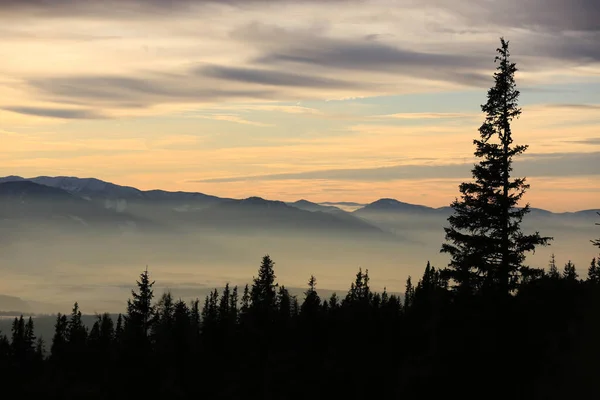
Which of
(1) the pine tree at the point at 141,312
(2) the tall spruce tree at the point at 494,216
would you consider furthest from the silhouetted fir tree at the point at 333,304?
(2) the tall spruce tree at the point at 494,216

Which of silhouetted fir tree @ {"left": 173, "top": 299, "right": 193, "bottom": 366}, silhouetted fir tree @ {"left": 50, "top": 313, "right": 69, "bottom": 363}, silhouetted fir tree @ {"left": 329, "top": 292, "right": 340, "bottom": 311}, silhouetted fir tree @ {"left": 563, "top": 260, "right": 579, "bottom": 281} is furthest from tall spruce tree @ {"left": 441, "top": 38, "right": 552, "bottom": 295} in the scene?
silhouetted fir tree @ {"left": 50, "top": 313, "right": 69, "bottom": 363}

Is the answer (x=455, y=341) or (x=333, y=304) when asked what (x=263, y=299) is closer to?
(x=455, y=341)

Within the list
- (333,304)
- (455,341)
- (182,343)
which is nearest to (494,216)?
(455,341)

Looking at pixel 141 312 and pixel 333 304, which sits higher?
pixel 141 312

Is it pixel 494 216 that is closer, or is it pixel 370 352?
pixel 494 216

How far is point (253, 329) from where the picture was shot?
2498 inches

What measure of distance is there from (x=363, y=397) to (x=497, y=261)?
17132 millimetres

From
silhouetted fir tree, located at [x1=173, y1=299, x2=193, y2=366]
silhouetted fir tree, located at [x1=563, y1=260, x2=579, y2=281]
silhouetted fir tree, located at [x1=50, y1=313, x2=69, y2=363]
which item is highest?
silhouetted fir tree, located at [x1=563, y1=260, x2=579, y2=281]

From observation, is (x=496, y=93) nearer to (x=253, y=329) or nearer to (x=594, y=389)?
(x=594, y=389)

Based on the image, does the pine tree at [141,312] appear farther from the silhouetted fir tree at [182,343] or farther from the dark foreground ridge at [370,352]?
the silhouetted fir tree at [182,343]

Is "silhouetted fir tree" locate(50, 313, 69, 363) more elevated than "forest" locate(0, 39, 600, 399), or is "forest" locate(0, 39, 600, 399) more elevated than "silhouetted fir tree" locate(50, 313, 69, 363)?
"forest" locate(0, 39, 600, 399)

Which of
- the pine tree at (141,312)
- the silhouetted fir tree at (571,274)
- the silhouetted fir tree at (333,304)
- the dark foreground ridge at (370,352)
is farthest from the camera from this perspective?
the silhouetted fir tree at (333,304)

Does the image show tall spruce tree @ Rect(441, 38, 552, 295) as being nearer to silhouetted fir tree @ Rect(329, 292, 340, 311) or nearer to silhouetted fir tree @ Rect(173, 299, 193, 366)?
silhouetted fir tree @ Rect(173, 299, 193, 366)

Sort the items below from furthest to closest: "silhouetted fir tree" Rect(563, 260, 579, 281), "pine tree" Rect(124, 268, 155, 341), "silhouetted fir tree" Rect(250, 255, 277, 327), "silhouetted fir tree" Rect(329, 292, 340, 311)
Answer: "silhouetted fir tree" Rect(329, 292, 340, 311), "silhouetted fir tree" Rect(250, 255, 277, 327), "silhouetted fir tree" Rect(563, 260, 579, 281), "pine tree" Rect(124, 268, 155, 341)
